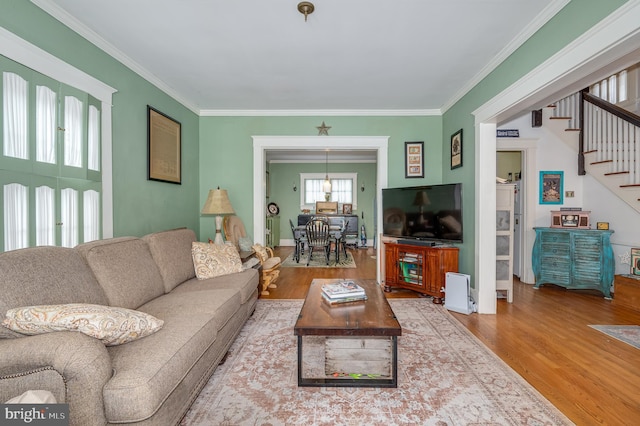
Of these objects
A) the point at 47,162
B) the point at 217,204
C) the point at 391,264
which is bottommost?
the point at 391,264

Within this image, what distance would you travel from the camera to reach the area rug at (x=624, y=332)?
2571mm

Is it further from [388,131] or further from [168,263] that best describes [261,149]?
[168,263]

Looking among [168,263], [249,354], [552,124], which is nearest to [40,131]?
[168,263]

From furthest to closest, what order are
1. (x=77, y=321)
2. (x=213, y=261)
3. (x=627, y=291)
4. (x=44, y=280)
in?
(x=627, y=291), (x=213, y=261), (x=44, y=280), (x=77, y=321)

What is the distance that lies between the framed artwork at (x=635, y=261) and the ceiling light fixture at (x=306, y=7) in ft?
14.9

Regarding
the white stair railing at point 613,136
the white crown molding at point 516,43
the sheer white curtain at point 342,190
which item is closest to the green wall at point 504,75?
the white crown molding at point 516,43

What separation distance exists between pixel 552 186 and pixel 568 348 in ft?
9.57

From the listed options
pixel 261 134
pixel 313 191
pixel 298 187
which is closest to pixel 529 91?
pixel 261 134

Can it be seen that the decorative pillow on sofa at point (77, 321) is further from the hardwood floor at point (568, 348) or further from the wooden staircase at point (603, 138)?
the wooden staircase at point (603, 138)

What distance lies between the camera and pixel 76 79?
7.44 feet

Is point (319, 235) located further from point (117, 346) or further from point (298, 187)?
point (117, 346)

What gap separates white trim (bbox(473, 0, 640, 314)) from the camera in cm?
167

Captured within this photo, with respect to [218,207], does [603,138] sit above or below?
above

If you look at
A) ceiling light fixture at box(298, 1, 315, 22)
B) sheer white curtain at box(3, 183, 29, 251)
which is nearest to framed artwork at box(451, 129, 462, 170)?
ceiling light fixture at box(298, 1, 315, 22)
